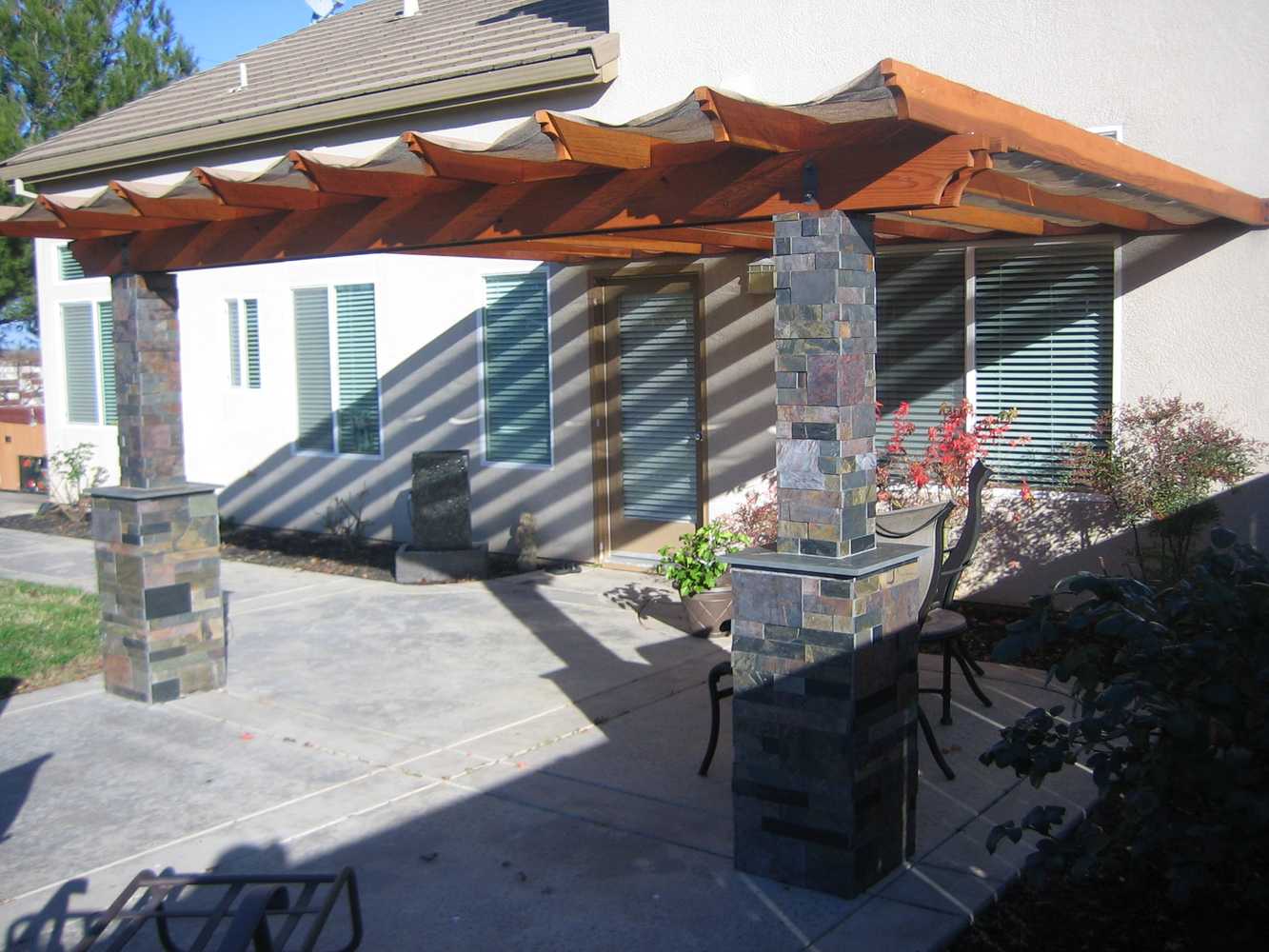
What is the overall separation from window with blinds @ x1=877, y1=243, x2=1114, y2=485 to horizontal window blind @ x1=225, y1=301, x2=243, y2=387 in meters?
7.91

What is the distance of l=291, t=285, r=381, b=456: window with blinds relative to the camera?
475 inches

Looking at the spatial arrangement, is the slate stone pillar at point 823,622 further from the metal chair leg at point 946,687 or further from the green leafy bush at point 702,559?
the green leafy bush at point 702,559

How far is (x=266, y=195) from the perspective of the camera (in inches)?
217

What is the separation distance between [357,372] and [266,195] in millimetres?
6760

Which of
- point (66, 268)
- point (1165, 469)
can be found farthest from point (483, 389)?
point (66, 268)

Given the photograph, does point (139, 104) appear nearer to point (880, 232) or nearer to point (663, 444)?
point (663, 444)

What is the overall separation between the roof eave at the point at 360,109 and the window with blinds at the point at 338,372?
1653 millimetres

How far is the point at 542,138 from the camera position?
14.0 feet

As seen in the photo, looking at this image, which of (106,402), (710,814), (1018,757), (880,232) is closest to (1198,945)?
(1018,757)

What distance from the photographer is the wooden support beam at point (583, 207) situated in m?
4.05

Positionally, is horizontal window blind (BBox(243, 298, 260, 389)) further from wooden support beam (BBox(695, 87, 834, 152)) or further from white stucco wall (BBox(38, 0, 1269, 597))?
wooden support beam (BBox(695, 87, 834, 152))

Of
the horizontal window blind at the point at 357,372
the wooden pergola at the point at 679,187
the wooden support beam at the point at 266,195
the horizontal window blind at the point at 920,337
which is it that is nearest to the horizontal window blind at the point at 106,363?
the horizontal window blind at the point at 357,372

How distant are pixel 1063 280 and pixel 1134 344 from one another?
2.10 feet

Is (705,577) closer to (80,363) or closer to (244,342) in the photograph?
(244,342)
